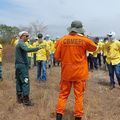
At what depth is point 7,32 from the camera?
4594 cm

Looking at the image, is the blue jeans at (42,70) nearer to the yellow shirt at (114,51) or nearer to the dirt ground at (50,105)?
the dirt ground at (50,105)

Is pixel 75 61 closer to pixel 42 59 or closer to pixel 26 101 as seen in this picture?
pixel 26 101

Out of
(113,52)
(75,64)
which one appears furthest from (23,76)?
(113,52)

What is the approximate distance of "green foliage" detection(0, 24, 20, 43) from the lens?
42.9 metres

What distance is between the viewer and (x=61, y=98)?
779 centimetres

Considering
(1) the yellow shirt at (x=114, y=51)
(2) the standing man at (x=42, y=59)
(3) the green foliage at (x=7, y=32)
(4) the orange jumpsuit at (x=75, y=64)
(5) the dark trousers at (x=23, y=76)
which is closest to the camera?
(4) the orange jumpsuit at (x=75, y=64)

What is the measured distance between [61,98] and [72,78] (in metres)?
0.48

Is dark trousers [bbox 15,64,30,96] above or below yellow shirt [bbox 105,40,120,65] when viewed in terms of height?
below

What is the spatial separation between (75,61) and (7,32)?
128 feet

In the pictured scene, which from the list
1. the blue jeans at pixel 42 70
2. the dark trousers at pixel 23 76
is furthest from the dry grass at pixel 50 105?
the blue jeans at pixel 42 70

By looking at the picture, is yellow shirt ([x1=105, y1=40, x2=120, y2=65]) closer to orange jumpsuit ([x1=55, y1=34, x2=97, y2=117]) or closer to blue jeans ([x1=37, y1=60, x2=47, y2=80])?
blue jeans ([x1=37, y1=60, x2=47, y2=80])

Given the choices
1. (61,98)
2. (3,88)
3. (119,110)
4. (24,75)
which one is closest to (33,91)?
(3,88)

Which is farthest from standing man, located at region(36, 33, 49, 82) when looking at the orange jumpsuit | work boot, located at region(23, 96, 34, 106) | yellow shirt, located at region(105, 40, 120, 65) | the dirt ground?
the orange jumpsuit

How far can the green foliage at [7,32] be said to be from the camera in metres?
42.9
